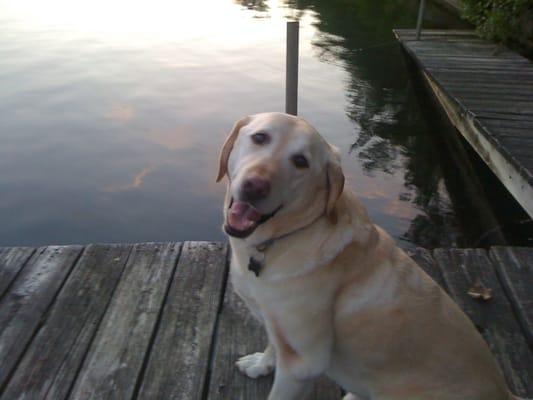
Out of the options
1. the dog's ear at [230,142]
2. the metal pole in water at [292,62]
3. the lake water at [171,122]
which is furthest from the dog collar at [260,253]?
the lake water at [171,122]

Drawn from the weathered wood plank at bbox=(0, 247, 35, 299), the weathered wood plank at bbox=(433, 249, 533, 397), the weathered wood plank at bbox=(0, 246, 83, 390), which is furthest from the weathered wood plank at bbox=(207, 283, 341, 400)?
the weathered wood plank at bbox=(0, 247, 35, 299)

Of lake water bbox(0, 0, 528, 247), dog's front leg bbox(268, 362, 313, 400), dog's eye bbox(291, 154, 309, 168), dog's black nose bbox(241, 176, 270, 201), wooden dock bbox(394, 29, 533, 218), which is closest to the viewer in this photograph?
dog's black nose bbox(241, 176, 270, 201)

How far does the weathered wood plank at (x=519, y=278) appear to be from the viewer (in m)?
2.75

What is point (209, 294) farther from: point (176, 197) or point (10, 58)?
point (10, 58)

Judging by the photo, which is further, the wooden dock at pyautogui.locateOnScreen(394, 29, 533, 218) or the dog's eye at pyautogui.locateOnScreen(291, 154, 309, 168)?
the wooden dock at pyautogui.locateOnScreen(394, 29, 533, 218)

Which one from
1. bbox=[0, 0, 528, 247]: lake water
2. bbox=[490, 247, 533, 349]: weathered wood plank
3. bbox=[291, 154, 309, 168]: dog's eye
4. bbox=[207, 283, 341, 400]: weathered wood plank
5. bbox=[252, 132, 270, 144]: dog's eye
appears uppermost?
bbox=[252, 132, 270, 144]: dog's eye

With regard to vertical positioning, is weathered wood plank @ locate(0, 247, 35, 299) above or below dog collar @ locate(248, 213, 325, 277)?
below

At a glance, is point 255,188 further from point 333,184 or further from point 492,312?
point 492,312

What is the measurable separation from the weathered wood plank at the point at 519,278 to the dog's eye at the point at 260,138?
5.97 ft

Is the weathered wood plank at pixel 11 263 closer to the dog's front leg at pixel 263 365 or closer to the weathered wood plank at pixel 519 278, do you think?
the dog's front leg at pixel 263 365

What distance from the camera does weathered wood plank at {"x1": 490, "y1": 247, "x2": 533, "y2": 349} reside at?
2.75 m

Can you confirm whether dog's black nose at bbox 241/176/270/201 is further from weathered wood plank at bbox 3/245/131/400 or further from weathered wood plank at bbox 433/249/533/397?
weathered wood plank at bbox 433/249/533/397

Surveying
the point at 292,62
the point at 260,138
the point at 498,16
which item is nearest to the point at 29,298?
the point at 260,138

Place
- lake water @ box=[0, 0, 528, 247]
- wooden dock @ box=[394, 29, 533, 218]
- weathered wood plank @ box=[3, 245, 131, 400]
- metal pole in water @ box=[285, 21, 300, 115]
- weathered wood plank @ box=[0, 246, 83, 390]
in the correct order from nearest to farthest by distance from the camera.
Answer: weathered wood plank @ box=[3, 245, 131, 400] < weathered wood plank @ box=[0, 246, 83, 390] < metal pole in water @ box=[285, 21, 300, 115] < wooden dock @ box=[394, 29, 533, 218] < lake water @ box=[0, 0, 528, 247]
